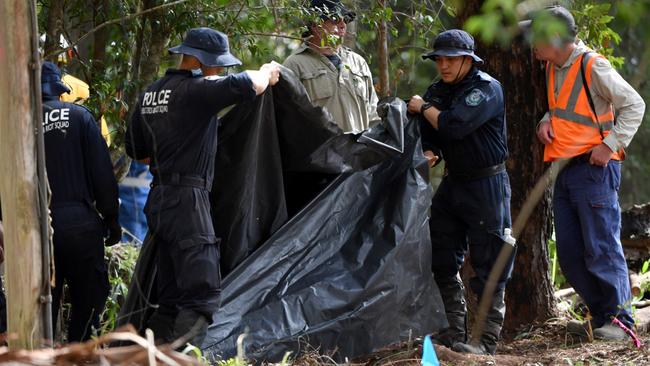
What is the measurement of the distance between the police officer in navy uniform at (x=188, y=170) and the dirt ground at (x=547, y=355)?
0.63m

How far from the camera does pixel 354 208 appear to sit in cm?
529

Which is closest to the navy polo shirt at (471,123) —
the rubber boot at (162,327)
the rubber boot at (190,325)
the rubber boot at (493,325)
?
the rubber boot at (493,325)

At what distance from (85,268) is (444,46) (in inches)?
A: 83.6

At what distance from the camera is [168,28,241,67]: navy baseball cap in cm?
482

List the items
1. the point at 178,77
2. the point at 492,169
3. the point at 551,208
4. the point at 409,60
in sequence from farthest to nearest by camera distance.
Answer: the point at 409,60 < the point at 551,208 < the point at 492,169 < the point at 178,77

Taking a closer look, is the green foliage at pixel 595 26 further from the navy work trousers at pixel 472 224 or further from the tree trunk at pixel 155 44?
the tree trunk at pixel 155 44

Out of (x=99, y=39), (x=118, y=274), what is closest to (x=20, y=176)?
(x=118, y=274)

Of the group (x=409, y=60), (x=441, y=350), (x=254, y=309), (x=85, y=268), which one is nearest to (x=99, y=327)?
(x=85, y=268)

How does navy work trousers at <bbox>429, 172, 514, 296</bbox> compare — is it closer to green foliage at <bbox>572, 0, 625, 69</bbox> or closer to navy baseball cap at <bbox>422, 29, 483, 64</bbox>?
navy baseball cap at <bbox>422, 29, 483, 64</bbox>

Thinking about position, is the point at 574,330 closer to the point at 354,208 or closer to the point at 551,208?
the point at 551,208

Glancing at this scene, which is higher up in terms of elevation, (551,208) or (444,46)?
(444,46)

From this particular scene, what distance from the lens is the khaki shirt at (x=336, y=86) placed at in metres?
6.05

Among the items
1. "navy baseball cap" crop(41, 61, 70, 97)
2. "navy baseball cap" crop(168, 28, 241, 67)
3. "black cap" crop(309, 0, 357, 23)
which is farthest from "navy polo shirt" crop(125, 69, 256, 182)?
"black cap" crop(309, 0, 357, 23)

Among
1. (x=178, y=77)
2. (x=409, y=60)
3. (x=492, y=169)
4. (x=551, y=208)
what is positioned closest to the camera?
(x=178, y=77)
